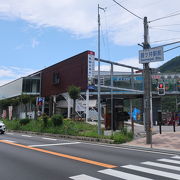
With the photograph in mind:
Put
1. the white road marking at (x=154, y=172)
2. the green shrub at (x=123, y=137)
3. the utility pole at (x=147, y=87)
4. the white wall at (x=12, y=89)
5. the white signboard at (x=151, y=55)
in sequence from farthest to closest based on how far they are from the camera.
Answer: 1. the white wall at (x=12, y=89)
2. the green shrub at (x=123, y=137)
3. the utility pole at (x=147, y=87)
4. the white signboard at (x=151, y=55)
5. the white road marking at (x=154, y=172)

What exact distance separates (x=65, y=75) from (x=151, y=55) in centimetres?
2221

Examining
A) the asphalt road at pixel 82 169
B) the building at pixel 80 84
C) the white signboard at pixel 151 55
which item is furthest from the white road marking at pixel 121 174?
the building at pixel 80 84

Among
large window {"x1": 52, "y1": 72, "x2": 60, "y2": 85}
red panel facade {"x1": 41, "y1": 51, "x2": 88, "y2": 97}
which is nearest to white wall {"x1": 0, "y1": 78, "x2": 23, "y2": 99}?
red panel facade {"x1": 41, "y1": 51, "x2": 88, "y2": 97}

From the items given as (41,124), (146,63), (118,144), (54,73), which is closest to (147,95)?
(146,63)

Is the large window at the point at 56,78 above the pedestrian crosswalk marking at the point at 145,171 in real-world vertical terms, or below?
above

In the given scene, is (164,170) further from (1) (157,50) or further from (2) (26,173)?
(1) (157,50)

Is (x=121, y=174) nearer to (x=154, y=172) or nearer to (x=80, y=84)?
(x=154, y=172)

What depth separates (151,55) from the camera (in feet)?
50.5

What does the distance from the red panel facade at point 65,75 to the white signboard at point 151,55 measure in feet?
53.4

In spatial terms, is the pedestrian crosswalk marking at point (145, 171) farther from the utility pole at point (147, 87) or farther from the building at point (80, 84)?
the building at point (80, 84)

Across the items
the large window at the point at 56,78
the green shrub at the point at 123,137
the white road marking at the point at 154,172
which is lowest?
the white road marking at the point at 154,172

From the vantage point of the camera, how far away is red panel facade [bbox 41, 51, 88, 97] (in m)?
32.4

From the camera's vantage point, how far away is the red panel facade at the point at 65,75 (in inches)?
1275

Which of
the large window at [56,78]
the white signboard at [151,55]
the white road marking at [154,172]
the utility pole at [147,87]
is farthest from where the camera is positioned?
the large window at [56,78]
